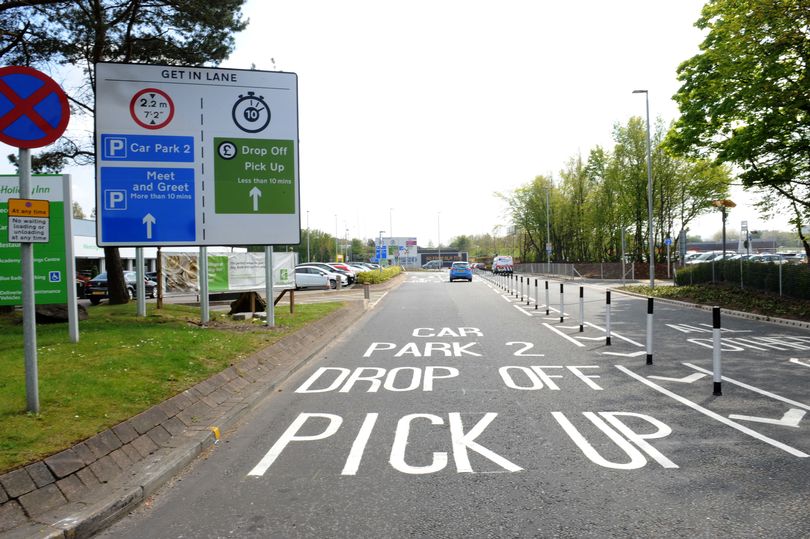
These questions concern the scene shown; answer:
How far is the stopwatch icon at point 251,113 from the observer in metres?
12.9

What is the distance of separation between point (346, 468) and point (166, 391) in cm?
276

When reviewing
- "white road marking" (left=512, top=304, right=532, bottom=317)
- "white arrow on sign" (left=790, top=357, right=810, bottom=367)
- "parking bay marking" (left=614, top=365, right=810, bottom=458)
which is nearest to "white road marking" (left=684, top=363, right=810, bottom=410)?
"parking bay marking" (left=614, top=365, right=810, bottom=458)

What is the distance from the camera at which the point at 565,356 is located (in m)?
11.0

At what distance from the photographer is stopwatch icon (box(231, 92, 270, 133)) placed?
508 inches

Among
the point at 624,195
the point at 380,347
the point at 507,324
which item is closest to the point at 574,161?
the point at 624,195

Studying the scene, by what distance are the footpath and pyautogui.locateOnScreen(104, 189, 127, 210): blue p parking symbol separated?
18.7 ft

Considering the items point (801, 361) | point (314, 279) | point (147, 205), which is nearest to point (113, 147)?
point (147, 205)

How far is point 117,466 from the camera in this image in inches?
192

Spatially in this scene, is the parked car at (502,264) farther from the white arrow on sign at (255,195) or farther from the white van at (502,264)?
the white arrow on sign at (255,195)

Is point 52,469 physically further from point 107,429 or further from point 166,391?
point 166,391

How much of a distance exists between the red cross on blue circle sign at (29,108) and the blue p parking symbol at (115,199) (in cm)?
671

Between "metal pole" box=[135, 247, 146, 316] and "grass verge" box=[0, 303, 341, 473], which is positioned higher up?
"metal pole" box=[135, 247, 146, 316]

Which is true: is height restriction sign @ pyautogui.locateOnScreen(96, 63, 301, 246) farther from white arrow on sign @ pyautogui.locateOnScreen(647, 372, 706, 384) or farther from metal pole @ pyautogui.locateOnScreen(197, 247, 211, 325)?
white arrow on sign @ pyautogui.locateOnScreen(647, 372, 706, 384)

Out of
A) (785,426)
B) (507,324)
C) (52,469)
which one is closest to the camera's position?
(52,469)
